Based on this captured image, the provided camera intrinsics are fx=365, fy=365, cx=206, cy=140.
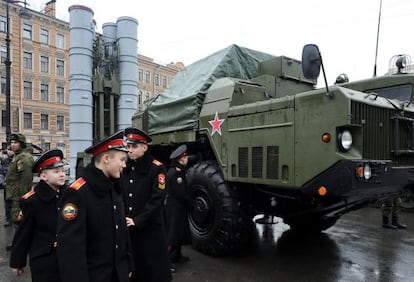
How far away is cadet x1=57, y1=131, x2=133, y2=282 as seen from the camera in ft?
6.62

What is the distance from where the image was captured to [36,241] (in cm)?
277

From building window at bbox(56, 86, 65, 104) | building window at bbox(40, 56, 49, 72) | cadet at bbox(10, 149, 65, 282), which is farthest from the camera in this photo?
building window at bbox(56, 86, 65, 104)

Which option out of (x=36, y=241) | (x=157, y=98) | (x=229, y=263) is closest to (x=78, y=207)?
(x=36, y=241)

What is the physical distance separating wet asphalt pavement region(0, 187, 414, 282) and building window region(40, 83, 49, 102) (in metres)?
32.1

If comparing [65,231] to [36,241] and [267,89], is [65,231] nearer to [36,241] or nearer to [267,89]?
[36,241]

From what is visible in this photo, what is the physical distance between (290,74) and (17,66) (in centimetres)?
3411

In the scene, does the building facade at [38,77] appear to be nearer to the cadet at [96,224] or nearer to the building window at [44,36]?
the building window at [44,36]

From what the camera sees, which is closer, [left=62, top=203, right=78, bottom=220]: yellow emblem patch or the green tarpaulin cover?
[left=62, top=203, right=78, bottom=220]: yellow emblem patch

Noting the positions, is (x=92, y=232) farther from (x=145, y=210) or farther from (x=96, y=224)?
(x=145, y=210)

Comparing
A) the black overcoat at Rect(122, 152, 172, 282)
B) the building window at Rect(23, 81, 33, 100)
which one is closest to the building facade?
the building window at Rect(23, 81, 33, 100)

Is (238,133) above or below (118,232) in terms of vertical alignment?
above

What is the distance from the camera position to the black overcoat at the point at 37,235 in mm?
2668

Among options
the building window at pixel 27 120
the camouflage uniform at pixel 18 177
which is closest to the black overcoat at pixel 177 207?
the camouflage uniform at pixel 18 177

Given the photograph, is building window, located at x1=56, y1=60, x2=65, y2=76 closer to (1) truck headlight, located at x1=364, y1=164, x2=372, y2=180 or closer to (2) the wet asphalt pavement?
(2) the wet asphalt pavement
